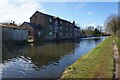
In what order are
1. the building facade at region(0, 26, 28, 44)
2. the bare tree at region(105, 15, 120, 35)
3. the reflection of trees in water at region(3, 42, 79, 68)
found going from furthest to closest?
1. the bare tree at region(105, 15, 120, 35)
2. the building facade at region(0, 26, 28, 44)
3. the reflection of trees in water at region(3, 42, 79, 68)

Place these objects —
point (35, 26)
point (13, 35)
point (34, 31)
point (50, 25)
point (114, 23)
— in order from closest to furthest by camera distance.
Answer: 1. point (13, 35)
2. point (34, 31)
3. point (35, 26)
4. point (50, 25)
5. point (114, 23)

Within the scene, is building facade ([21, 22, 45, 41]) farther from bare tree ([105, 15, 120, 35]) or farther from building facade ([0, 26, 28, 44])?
bare tree ([105, 15, 120, 35])

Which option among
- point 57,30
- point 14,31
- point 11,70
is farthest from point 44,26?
point 11,70

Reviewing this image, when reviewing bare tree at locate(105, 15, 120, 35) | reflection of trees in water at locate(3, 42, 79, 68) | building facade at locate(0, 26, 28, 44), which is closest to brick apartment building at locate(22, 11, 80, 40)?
building facade at locate(0, 26, 28, 44)

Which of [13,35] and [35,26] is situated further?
[35,26]

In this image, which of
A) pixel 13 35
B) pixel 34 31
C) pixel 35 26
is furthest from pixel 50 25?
pixel 13 35

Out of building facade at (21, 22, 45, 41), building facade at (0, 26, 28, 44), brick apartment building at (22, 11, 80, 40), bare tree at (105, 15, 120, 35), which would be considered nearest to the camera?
building facade at (0, 26, 28, 44)

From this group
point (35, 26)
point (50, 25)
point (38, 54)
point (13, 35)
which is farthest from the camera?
point (50, 25)

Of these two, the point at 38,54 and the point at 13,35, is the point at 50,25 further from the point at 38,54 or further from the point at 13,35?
the point at 38,54

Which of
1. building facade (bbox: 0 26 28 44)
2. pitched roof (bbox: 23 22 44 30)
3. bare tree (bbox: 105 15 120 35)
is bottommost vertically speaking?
building facade (bbox: 0 26 28 44)

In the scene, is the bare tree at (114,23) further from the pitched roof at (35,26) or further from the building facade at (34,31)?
the building facade at (34,31)

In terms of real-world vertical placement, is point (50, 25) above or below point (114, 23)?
below

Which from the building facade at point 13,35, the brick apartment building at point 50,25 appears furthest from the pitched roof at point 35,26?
the building facade at point 13,35

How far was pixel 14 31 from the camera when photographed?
125 ft
